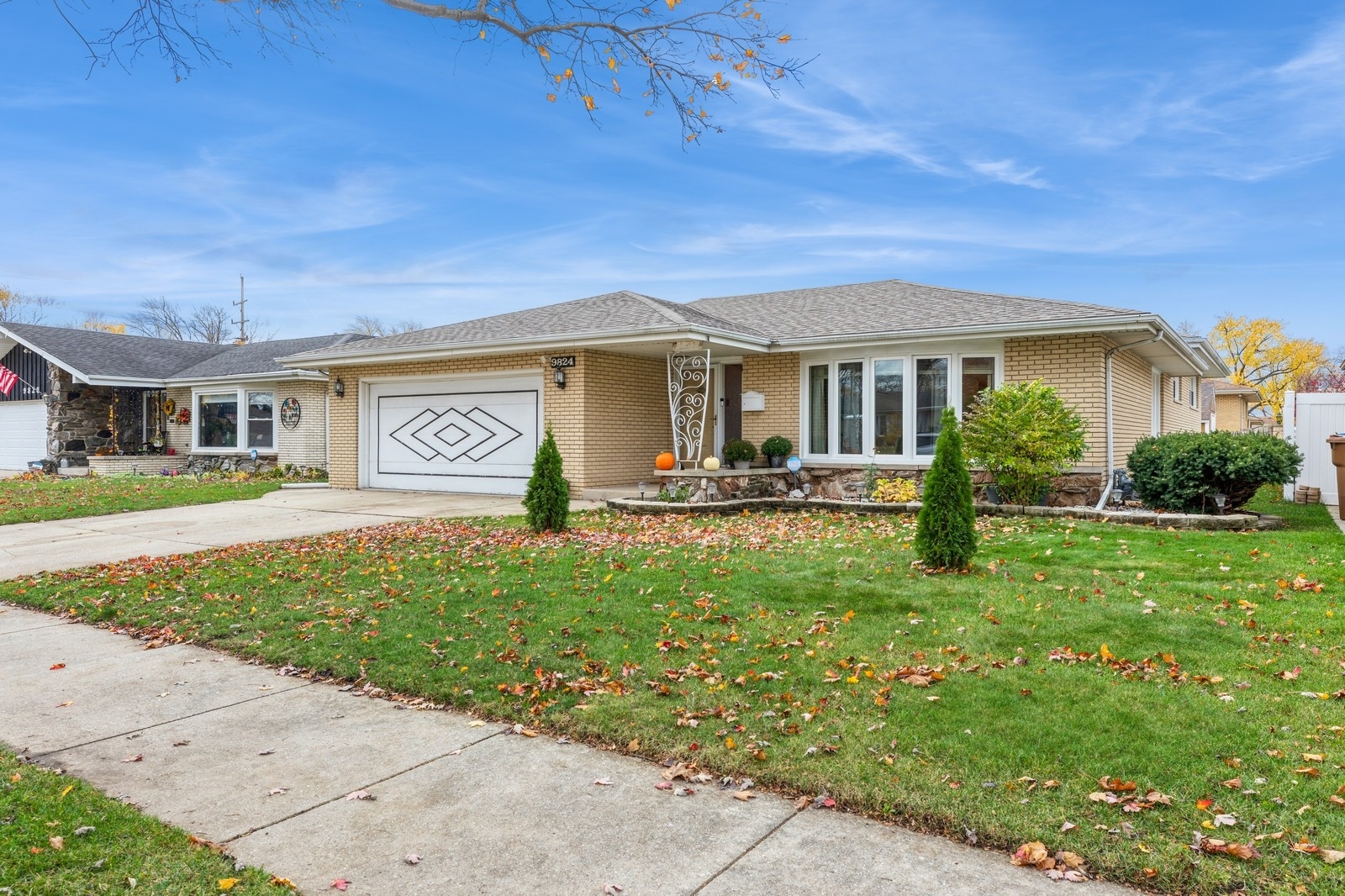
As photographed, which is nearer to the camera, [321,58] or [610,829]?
[610,829]

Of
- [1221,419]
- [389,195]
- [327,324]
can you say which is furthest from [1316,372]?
[327,324]

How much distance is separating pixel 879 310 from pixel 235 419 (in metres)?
18.1

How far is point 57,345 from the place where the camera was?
2438 cm

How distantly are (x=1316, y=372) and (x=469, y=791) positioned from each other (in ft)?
195

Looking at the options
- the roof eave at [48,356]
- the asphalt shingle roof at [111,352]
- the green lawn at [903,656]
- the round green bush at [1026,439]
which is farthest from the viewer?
the asphalt shingle roof at [111,352]

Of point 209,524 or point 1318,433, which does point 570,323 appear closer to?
point 209,524

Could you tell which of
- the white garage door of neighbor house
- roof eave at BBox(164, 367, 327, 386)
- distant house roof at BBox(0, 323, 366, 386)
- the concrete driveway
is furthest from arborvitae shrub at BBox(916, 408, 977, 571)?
distant house roof at BBox(0, 323, 366, 386)

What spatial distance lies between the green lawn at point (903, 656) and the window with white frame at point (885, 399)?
14.3 ft

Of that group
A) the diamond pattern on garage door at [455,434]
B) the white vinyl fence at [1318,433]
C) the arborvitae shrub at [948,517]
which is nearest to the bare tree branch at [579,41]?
the arborvitae shrub at [948,517]

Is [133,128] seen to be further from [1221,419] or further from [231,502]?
[1221,419]

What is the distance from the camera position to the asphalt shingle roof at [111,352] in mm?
23734

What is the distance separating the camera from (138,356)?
85.6ft

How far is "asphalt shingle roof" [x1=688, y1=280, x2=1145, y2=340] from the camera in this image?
1234cm

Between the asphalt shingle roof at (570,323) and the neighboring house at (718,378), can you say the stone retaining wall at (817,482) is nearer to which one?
the neighboring house at (718,378)
